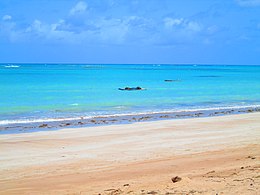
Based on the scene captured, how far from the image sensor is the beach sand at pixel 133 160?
25.7 feet

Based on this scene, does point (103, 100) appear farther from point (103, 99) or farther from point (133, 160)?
point (133, 160)

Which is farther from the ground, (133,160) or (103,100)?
(103,100)

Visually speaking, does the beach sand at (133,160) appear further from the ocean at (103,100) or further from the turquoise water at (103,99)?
the turquoise water at (103,99)

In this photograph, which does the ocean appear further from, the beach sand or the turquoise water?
the beach sand

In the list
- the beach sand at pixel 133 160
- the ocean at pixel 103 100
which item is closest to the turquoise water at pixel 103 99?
the ocean at pixel 103 100

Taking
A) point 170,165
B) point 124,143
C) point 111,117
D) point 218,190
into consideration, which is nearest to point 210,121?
point 111,117

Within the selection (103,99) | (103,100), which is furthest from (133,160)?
(103,99)

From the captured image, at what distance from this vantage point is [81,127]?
18188mm

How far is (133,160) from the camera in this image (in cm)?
1091

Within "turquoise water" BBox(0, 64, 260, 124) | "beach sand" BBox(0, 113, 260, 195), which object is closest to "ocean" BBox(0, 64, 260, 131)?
"turquoise water" BBox(0, 64, 260, 124)

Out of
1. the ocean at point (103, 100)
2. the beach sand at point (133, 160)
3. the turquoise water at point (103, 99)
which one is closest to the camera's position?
the beach sand at point (133, 160)

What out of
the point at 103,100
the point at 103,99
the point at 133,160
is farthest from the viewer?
the point at 103,99

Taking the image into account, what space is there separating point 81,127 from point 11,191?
33.1 feet

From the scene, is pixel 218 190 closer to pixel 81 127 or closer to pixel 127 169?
pixel 127 169
